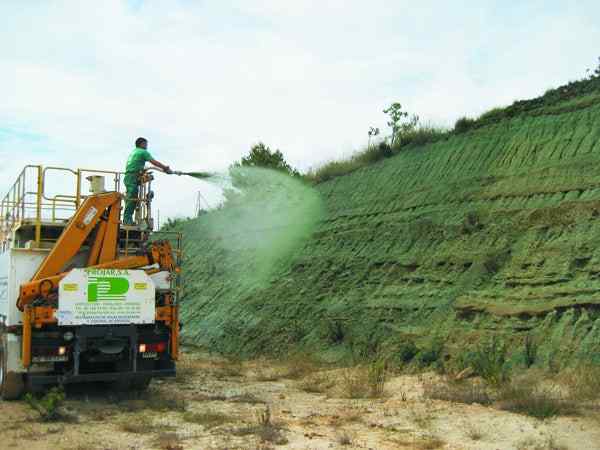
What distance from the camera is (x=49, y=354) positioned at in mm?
11461

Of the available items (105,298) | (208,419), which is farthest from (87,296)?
(208,419)

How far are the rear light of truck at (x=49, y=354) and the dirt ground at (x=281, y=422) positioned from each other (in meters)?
0.84

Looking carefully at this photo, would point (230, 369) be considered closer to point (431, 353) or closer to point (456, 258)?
point (431, 353)

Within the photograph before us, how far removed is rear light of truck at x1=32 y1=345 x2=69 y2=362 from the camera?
11.4m

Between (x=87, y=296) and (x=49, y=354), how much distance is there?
3.56 feet

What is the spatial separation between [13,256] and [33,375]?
2.05m

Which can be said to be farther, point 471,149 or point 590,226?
point 471,149

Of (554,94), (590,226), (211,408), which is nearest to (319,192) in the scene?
(554,94)

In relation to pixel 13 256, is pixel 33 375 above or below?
below

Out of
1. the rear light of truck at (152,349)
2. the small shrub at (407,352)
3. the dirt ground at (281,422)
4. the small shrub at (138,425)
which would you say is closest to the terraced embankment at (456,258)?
the small shrub at (407,352)

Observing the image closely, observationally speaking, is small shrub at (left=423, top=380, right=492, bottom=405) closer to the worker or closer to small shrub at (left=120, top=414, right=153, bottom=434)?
small shrub at (left=120, top=414, right=153, bottom=434)

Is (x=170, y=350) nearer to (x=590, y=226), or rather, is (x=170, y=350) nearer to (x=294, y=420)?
(x=294, y=420)

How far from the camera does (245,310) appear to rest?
21.9m

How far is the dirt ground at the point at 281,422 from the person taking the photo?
895cm
